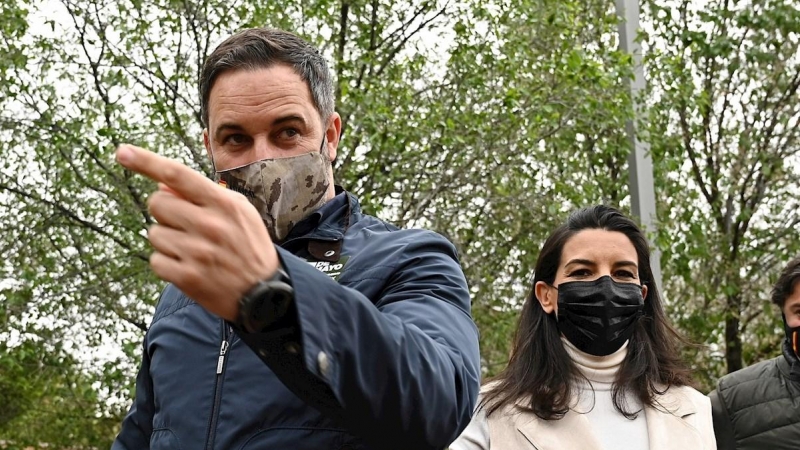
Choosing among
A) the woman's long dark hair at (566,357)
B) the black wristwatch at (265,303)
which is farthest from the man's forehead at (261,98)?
the woman's long dark hair at (566,357)

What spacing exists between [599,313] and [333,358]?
3223 millimetres

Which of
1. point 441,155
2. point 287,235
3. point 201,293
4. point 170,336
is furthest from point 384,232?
point 441,155

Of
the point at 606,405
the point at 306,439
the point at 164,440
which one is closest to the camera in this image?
the point at 306,439

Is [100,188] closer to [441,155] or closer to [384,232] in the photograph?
[441,155]

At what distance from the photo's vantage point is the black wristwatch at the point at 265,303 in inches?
59.1

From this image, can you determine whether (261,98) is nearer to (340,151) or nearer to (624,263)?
(624,263)

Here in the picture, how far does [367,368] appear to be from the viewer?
1.59m

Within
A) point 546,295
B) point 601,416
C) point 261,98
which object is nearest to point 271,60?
point 261,98

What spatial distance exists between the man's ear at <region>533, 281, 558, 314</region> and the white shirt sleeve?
0.57 m

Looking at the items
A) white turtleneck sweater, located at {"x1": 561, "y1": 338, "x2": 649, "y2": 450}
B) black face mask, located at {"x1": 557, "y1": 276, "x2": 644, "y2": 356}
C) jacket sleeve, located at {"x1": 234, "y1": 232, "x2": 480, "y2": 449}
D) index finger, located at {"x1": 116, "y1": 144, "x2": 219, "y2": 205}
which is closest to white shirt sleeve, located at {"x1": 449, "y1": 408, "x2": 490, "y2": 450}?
white turtleneck sweater, located at {"x1": 561, "y1": 338, "x2": 649, "y2": 450}

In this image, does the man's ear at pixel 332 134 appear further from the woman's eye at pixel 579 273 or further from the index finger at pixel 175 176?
the woman's eye at pixel 579 273

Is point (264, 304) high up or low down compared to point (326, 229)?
down

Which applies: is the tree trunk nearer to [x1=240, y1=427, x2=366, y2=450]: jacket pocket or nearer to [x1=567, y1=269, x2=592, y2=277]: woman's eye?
[x1=567, y1=269, x2=592, y2=277]: woman's eye

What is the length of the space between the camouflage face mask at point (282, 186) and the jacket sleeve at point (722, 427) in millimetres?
3608
